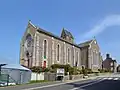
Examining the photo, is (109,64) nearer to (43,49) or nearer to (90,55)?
(90,55)

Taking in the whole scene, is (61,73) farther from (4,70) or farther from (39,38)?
(39,38)

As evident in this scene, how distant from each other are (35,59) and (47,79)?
1109cm

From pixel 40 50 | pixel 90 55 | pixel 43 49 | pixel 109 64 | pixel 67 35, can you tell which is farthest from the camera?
pixel 109 64

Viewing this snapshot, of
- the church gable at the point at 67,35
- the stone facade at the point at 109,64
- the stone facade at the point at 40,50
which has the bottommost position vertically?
the stone facade at the point at 109,64

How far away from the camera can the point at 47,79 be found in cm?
3675

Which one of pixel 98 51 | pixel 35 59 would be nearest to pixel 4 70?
pixel 35 59

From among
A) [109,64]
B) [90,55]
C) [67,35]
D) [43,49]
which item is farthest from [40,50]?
[109,64]

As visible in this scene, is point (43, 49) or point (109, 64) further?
point (109, 64)

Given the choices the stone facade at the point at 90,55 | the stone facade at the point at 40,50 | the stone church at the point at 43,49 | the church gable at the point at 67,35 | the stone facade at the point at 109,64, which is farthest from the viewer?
the stone facade at the point at 109,64

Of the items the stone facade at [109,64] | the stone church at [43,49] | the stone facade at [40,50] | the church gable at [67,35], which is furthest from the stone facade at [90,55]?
the stone facade at [109,64]

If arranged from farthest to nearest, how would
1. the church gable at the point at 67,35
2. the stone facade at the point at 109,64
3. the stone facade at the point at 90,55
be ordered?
the stone facade at the point at 109,64
the church gable at the point at 67,35
the stone facade at the point at 90,55

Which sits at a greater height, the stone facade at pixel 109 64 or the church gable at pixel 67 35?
the church gable at pixel 67 35

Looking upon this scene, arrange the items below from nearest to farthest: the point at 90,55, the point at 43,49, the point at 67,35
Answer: the point at 43,49 < the point at 90,55 < the point at 67,35

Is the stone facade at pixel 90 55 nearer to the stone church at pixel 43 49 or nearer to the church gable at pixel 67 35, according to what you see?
the church gable at pixel 67 35
